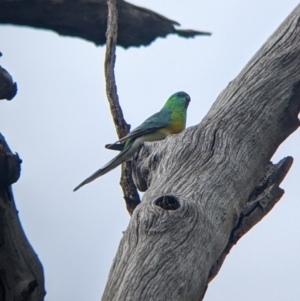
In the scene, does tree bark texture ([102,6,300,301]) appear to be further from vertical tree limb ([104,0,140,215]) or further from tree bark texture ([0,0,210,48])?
tree bark texture ([0,0,210,48])

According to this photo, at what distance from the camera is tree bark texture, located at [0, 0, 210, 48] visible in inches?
301

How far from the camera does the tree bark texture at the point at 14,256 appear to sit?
3201 millimetres

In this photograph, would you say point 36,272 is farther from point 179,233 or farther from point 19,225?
point 179,233

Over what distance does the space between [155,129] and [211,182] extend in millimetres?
3460

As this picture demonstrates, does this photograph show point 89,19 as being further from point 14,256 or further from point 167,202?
point 14,256

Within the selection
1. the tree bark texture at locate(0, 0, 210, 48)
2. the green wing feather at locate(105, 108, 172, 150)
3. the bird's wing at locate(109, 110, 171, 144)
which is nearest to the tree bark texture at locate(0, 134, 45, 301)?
the green wing feather at locate(105, 108, 172, 150)

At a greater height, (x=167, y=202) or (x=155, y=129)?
(x=155, y=129)

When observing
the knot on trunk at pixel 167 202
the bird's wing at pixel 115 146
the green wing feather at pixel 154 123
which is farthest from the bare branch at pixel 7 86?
the green wing feather at pixel 154 123

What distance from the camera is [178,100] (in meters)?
8.20

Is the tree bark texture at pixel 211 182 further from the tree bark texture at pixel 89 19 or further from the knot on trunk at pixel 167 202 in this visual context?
the tree bark texture at pixel 89 19

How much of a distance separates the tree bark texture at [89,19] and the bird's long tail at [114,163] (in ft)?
5.23

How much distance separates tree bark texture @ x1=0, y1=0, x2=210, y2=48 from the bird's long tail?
1594 millimetres

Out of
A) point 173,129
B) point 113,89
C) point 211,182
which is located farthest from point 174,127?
point 211,182

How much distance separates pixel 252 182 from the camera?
4.06 meters
